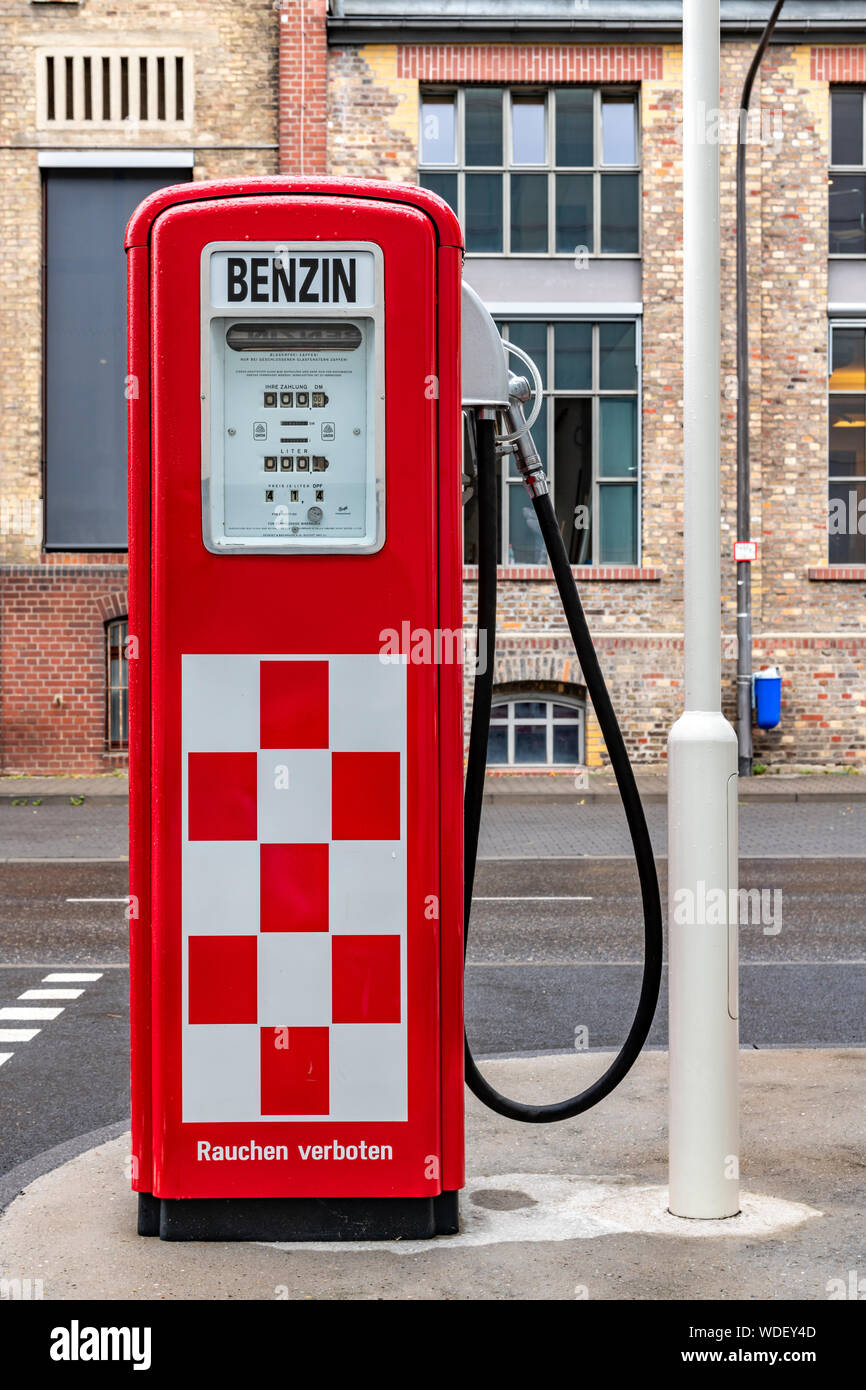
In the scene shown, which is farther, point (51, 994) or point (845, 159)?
point (845, 159)

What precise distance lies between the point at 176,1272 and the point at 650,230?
17106 mm

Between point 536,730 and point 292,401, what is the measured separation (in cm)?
1552

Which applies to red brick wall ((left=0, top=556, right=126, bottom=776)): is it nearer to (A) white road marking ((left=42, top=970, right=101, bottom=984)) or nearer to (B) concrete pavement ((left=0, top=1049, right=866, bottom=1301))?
(A) white road marking ((left=42, top=970, right=101, bottom=984))

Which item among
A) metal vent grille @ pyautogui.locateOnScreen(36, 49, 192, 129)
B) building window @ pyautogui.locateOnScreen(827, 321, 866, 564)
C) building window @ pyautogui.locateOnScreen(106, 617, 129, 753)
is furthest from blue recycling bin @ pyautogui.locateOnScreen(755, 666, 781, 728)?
metal vent grille @ pyautogui.locateOnScreen(36, 49, 192, 129)

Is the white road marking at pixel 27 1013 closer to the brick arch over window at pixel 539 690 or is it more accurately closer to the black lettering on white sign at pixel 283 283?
the black lettering on white sign at pixel 283 283

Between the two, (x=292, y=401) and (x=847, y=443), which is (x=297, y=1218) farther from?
(x=847, y=443)

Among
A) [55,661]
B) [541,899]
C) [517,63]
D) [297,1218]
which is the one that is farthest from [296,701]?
[517,63]

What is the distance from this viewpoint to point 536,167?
18812mm

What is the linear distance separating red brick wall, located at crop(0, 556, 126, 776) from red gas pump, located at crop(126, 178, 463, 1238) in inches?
608

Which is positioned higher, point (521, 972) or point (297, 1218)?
point (297, 1218)

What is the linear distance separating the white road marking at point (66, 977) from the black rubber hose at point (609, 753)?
379 cm

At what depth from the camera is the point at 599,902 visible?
382 inches

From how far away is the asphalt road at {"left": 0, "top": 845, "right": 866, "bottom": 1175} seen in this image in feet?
18.6

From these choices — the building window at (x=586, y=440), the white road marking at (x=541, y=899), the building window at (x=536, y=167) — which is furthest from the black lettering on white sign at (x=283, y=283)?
the building window at (x=536, y=167)
